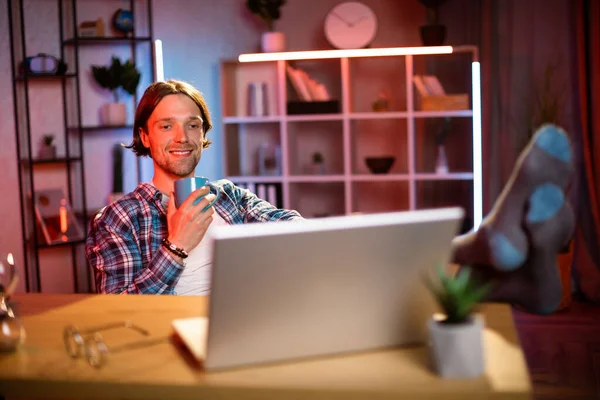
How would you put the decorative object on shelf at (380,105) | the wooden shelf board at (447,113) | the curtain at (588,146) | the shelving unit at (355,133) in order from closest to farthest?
the curtain at (588,146), the wooden shelf board at (447,113), the shelving unit at (355,133), the decorative object on shelf at (380,105)

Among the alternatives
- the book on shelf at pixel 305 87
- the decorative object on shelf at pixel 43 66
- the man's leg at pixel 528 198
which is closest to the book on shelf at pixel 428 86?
the book on shelf at pixel 305 87

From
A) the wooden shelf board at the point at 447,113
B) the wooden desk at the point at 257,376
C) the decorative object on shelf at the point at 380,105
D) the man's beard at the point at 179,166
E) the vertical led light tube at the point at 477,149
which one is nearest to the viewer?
the wooden desk at the point at 257,376

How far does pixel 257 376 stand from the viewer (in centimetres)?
109

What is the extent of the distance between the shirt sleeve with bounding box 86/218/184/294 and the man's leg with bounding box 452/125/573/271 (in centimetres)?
82

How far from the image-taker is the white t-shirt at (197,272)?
6.71 ft

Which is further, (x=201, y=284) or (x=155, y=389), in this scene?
(x=201, y=284)

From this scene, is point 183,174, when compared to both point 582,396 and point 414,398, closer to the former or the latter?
point 414,398

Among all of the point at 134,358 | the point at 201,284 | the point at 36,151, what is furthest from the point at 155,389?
the point at 36,151

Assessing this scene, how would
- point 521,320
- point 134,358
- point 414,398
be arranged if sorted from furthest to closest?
point 521,320
point 134,358
point 414,398

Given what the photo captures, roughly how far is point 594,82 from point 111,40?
273 centimetres

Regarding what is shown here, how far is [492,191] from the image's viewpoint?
14.8ft

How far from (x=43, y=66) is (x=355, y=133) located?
72.2 inches

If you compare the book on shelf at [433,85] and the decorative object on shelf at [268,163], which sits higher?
the book on shelf at [433,85]

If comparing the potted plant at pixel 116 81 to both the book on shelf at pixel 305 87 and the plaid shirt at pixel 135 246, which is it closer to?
the book on shelf at pixel 305 87
